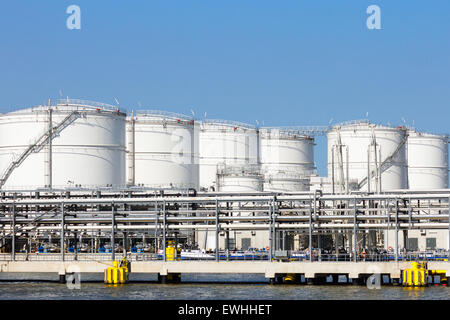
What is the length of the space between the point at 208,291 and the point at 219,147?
5608 cm

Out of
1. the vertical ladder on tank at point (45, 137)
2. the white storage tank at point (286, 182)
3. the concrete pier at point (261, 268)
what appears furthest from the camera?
the white storage tank at point (286, 182)

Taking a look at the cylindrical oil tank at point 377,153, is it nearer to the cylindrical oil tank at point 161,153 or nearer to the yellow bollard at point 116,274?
the cylindrical oil tank at point 161,153

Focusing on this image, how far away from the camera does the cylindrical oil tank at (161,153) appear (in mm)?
88062

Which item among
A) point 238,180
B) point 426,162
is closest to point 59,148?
point 238,180

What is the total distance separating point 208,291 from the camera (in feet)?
160

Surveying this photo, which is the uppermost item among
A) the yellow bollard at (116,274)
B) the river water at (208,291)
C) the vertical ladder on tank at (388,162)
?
the vertical ladder on tank at (388,162)

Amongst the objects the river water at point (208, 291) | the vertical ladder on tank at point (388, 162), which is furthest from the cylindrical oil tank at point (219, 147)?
the river water at point (208, 291)

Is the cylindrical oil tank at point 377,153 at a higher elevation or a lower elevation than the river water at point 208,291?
higher

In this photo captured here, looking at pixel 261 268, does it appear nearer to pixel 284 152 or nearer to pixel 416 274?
pixel 416 274

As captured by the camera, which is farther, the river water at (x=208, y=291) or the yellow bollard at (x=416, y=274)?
the yellow bollard at (x=416, y=274)

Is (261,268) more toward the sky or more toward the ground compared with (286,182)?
more toward the ground

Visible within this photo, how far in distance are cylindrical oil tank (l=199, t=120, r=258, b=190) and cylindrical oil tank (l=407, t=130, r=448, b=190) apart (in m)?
20.3

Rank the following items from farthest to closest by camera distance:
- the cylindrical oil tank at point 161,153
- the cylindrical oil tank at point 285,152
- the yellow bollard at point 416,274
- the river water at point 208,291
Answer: the cylindrical oil tank at point 285,152 → the cylindrical oil tank at point 161,153 → the yellow bollard at point 416,274 → the river water at point 208,291

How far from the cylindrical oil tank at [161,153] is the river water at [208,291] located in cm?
3268
